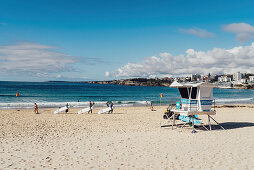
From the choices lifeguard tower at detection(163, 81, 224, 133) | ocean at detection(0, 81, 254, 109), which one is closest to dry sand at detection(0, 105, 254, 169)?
lifeguard tower at detection(163, 81, 224, 133)

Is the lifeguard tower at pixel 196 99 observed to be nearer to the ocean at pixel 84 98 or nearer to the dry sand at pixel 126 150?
the dry sand at pixel 126 150

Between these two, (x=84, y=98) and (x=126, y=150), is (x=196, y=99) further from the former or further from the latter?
(x=84, y=98)

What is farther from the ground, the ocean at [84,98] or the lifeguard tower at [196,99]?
the lifeguard tower at [196,99]

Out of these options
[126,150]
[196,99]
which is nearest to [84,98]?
[196,99]

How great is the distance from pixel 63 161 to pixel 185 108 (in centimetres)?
830

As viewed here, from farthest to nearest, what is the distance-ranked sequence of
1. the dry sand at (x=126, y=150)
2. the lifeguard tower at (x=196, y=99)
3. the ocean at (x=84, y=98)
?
the ocean at (x=84, y=98), the lifeguard tower at (x=196, y=99), the dry sand at (x=126, y=150)

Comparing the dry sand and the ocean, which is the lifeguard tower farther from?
the ocean

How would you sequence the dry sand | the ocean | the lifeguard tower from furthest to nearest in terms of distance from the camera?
the ocean → the lifeguard tower → the dry sand

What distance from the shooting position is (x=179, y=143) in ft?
33.6

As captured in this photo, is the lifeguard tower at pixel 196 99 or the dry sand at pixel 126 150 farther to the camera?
the lifeguard tower at pixel 196 99

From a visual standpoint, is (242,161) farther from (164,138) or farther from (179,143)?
(164,138)

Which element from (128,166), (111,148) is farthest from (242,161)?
(111,148)

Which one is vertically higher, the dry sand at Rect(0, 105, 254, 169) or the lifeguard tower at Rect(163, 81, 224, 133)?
the lifeguard tower at Rect(163, 81, 224, 133)

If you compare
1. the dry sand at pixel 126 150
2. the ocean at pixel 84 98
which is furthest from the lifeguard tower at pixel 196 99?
the ocean at pixel 84 98
